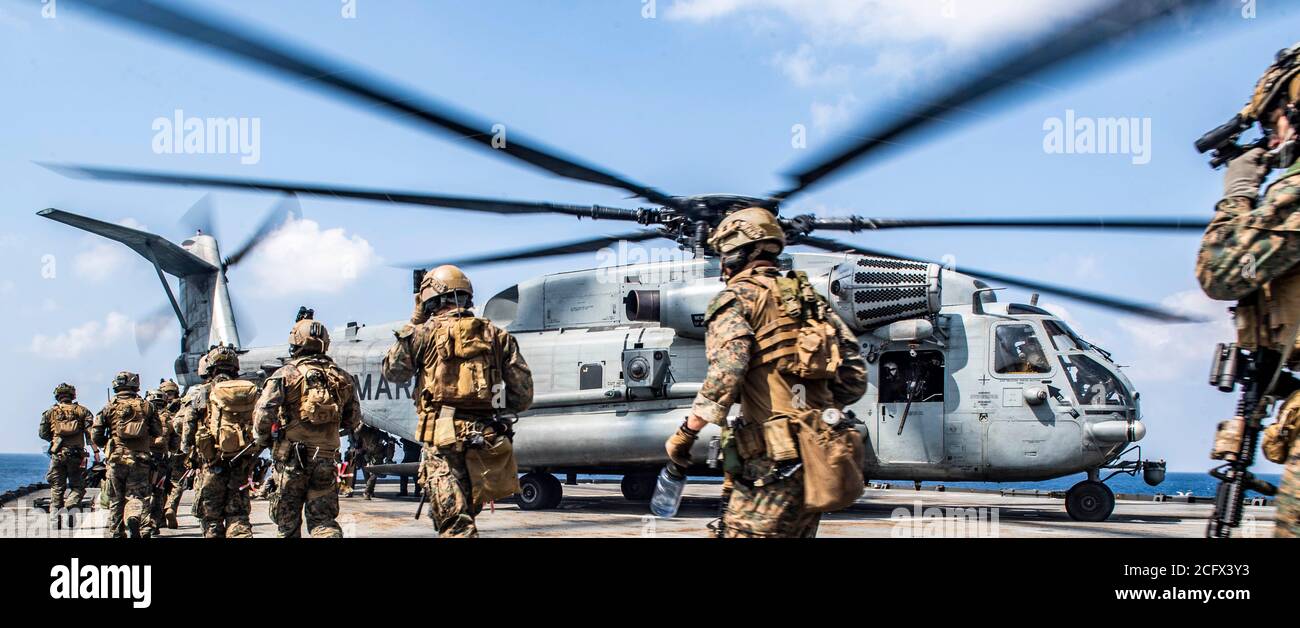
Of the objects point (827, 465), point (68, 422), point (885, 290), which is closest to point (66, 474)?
point (68, 422)

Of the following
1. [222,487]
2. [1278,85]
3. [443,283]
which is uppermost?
[1278,85]

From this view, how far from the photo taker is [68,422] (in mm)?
13617

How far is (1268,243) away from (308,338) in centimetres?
606

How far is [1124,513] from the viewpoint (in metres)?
12.6

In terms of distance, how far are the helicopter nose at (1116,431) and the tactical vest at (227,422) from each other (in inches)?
321

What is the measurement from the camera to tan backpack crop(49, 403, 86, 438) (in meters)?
13.5

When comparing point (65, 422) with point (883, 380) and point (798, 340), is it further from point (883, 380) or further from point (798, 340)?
point (798, 340)

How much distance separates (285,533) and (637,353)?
5259 millimetres

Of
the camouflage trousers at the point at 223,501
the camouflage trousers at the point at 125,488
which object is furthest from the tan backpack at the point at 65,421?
the camouflage trousers at the point at 223,501

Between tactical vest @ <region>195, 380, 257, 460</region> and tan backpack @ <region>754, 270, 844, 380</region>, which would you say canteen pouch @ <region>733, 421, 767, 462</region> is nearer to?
tan backpack @ <region>754, 270, 844, 380</region>

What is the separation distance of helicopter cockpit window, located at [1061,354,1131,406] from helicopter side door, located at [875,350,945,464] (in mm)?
1322

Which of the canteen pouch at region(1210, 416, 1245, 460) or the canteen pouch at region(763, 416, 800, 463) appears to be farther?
the canteen pouch at region(763, 416, 800, 463)

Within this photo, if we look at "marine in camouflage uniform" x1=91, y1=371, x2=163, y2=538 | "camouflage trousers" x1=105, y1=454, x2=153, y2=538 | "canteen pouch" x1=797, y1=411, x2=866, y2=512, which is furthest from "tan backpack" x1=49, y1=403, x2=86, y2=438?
"canteen pouch" x1=797, y1=411, x2=866, y2=512
